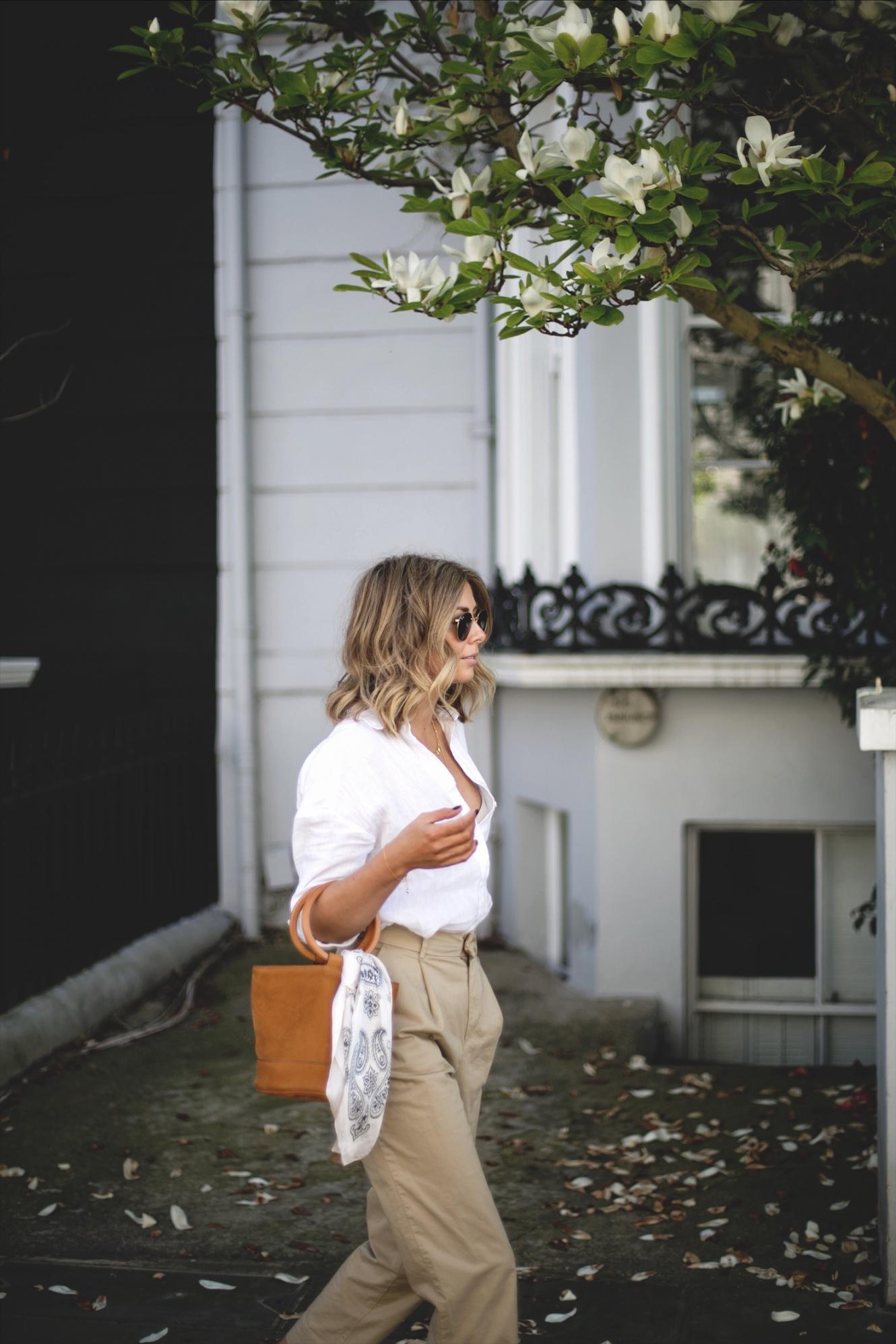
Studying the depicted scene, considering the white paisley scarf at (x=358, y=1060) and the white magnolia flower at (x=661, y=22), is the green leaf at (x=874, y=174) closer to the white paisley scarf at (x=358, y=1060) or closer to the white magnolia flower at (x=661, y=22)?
the white magnolia flower at (x=661, y=22)

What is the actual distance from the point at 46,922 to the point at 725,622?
3.20 meters

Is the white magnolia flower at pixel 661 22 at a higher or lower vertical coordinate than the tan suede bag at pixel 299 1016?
higher

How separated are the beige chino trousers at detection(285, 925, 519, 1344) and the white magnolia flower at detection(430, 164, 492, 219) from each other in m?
2.05

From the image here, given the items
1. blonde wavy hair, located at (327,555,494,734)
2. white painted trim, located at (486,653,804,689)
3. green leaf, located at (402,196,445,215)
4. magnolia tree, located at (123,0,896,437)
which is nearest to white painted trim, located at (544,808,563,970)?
white painted trim, located at (486,653,804,689)

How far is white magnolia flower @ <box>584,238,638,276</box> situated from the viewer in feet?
9.87

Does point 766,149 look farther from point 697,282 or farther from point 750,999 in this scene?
point 750,999

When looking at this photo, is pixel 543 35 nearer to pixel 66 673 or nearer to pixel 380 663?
pixel 380 663

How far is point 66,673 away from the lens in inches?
286

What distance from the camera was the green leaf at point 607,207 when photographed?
2.92 metres

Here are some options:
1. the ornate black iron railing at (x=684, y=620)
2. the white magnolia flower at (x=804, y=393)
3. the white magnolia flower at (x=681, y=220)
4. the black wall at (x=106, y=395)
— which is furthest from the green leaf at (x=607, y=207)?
the black wall at (x=106, y=395)

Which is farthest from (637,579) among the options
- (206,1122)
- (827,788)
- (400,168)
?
(206,1122)

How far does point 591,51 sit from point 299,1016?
2218mm

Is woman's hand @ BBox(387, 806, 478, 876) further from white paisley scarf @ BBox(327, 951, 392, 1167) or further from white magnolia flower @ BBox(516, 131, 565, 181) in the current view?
white magnolia flower @ BBox(516, 131, 565, 181)

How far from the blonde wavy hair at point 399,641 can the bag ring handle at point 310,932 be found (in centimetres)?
39
